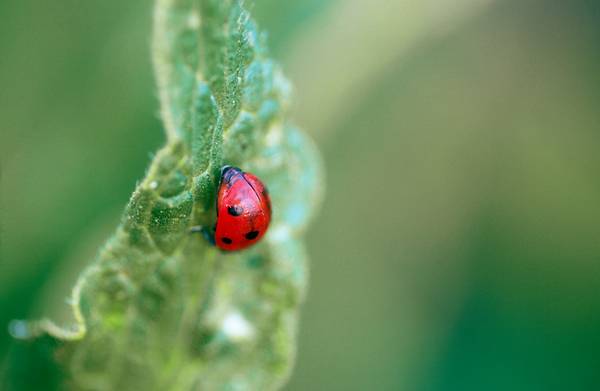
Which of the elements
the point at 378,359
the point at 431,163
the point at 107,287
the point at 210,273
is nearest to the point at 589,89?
the point at 431,163

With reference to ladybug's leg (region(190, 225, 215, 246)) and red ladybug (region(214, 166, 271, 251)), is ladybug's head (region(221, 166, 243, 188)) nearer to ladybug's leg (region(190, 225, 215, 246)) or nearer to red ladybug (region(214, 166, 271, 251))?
red ladybug (region(214, 166, 271, 251))

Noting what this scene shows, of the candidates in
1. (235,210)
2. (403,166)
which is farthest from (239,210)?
(403,166)

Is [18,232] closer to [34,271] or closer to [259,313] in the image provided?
[34,271]

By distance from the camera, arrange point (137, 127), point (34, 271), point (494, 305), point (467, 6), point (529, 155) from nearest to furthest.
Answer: point (34, 271) < point (137, 127) < point (467, 6) < point (494, 305) < point (529, 155)

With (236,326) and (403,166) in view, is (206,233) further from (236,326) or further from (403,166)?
(403,166)

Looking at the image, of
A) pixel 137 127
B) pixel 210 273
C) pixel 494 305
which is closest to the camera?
pixel 210 273

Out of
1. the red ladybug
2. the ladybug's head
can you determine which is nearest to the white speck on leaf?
the red ladybug
